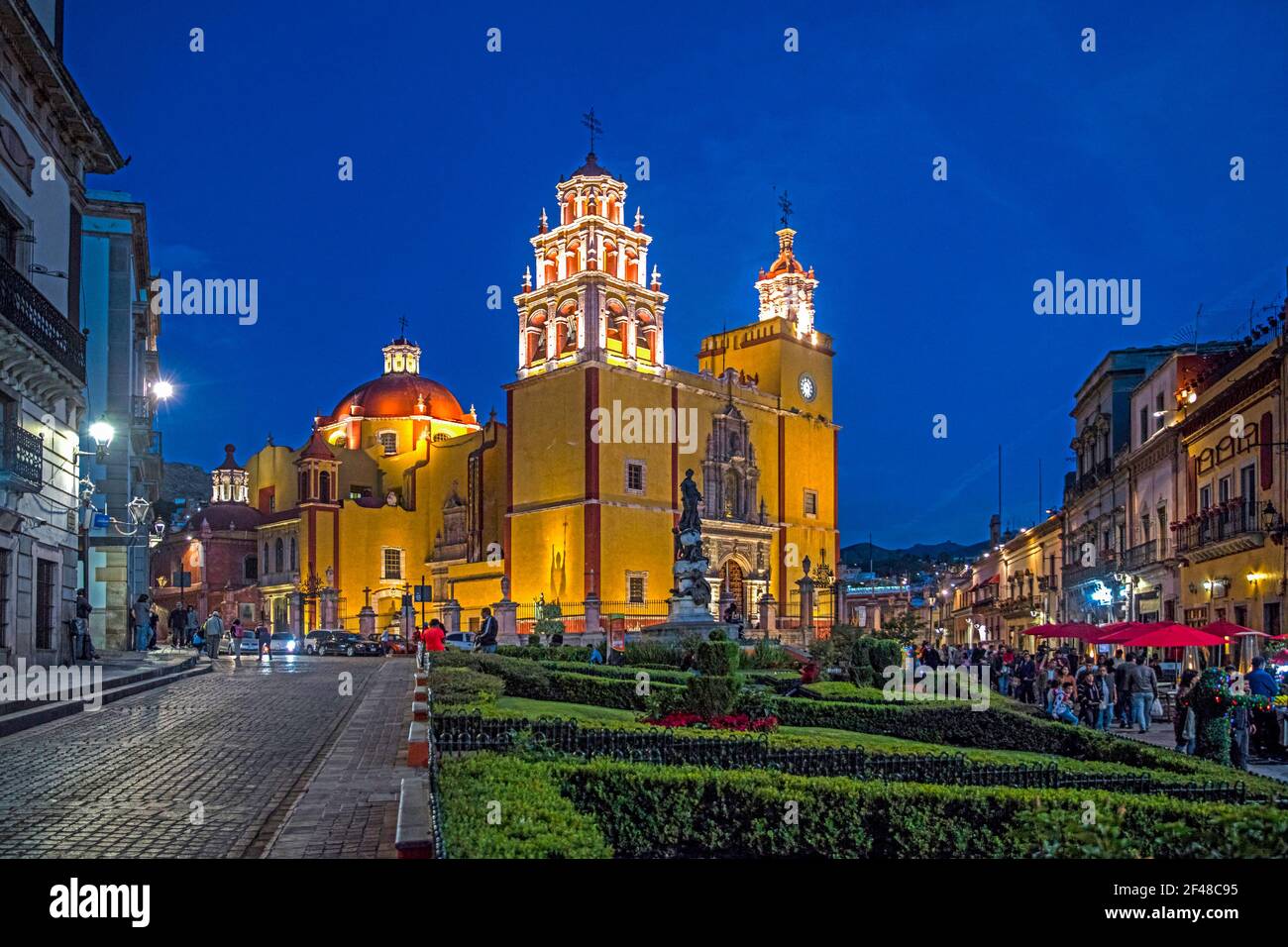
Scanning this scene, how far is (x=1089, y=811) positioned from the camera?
27.1 ft

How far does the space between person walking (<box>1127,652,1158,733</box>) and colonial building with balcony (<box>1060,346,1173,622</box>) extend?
18.4 metres

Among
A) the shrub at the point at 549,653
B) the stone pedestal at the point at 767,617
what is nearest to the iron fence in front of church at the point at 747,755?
the shrub at the point at 549,653

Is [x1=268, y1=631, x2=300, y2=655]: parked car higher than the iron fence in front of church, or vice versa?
the iron fence in front of church

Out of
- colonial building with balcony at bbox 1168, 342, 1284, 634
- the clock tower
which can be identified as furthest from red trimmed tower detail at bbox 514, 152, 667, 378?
colonial building with balcony at bbox 1168, 342, 1284, 634

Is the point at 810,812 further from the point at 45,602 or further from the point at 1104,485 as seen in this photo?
the point at 1104,485

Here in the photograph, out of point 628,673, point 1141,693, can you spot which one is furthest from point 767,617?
point 1141,693

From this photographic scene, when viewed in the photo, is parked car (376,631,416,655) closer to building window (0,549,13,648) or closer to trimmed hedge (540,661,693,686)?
trimmed hedge (540,661,693,686)

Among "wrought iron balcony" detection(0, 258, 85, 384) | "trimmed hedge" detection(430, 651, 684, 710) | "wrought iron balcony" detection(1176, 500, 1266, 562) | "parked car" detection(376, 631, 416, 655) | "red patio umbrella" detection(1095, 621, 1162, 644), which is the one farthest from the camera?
"parked car" detection(376, 631, 416, 655)

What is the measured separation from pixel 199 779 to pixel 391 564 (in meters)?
52.3

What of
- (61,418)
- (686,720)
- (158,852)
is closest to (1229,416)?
(686,720)

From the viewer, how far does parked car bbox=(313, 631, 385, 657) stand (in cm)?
4262

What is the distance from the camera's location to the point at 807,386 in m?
60.7

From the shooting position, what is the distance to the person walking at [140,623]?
30516 millimetres

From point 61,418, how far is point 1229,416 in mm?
24774
